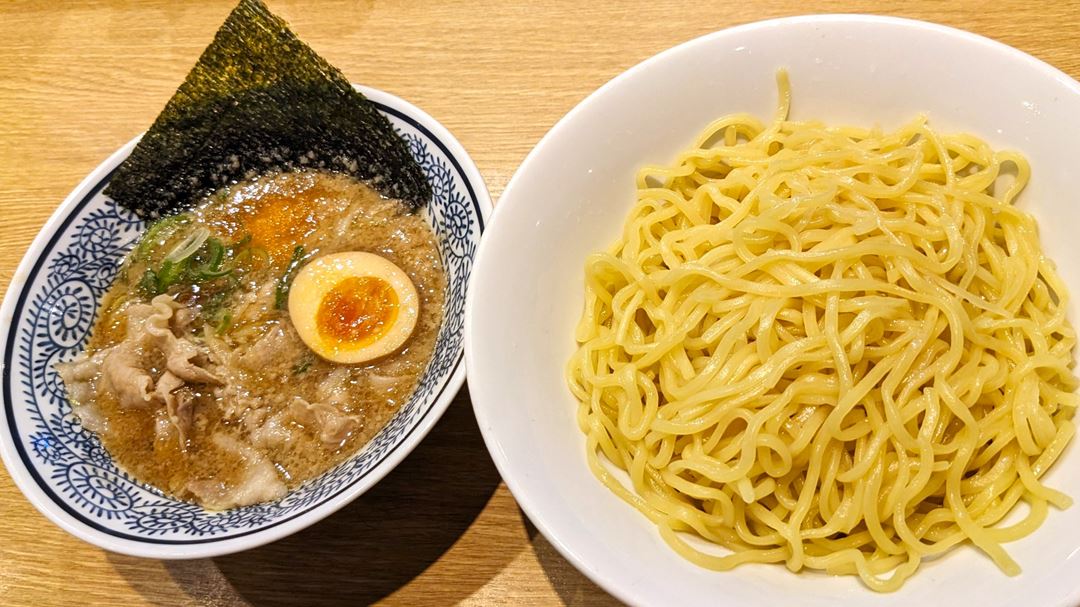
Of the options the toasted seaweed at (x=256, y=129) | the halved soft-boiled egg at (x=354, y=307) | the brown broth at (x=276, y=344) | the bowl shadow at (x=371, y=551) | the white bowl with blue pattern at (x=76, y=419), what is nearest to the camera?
the white bowl with blue pattern at (x=76, y=419)

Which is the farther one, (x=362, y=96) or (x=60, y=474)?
(x=362, y=96)

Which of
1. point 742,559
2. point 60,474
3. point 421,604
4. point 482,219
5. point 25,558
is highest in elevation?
point 482,219

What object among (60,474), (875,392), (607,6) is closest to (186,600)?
(60,474)

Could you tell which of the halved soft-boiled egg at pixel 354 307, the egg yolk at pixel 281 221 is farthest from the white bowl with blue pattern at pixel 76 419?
the egg yolk at pixel 281 221

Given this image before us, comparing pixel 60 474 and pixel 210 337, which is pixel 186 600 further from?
pixel 210 337

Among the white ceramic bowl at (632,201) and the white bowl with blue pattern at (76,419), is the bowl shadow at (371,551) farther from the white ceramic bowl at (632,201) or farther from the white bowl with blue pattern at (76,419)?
the white ceramic bowl at (632,201)

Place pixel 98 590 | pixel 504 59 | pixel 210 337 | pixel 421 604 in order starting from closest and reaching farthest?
pixel 421 604
pixel 98 590
pixel 210 337
pixel 504 59

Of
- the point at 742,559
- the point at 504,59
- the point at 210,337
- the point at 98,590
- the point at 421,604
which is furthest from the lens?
the point at 504,59

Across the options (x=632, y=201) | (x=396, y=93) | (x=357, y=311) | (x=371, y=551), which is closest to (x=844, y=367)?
(x=632, y=201)
